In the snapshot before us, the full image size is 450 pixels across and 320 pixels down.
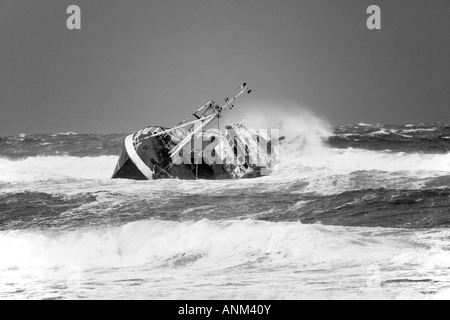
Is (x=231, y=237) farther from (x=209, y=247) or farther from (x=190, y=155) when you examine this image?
(x=190, y=155)

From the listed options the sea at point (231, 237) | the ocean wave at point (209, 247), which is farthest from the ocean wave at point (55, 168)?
the ocean wave at point (209, 247)

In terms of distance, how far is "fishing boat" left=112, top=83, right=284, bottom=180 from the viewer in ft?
123

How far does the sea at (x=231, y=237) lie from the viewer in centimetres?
1551

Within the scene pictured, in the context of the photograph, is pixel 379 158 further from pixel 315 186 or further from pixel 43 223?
pixel 43 223

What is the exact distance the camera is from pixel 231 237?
20.6 meters

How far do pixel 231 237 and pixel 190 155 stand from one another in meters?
17.9

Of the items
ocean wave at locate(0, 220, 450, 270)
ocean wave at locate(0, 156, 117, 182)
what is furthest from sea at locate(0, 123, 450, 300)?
ocean wave at locate(0, 156, 117, 182)

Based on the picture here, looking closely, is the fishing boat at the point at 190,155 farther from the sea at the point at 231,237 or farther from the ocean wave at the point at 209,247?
the ocean wave at the point at 209,247

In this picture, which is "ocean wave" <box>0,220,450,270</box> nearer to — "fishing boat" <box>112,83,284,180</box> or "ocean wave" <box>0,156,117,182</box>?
"fishing boat" <box>112,83,284,180</box>

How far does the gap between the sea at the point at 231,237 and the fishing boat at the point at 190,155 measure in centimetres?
143

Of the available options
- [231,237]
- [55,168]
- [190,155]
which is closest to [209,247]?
[231,237]

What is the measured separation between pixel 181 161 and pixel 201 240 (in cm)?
1752
